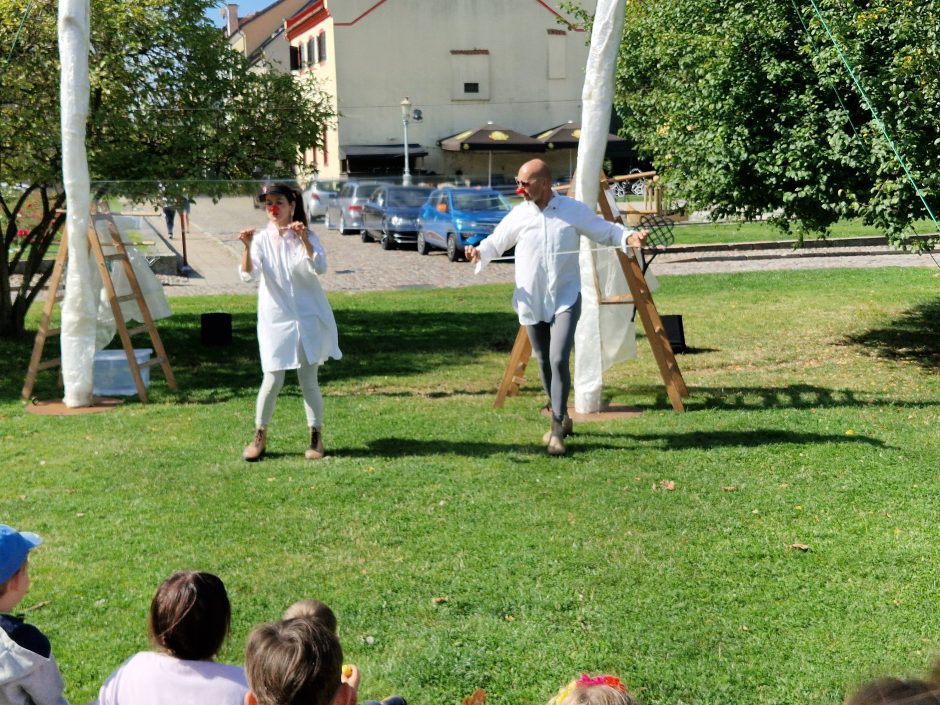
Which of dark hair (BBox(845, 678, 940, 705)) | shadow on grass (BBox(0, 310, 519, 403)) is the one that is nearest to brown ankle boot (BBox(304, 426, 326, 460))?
shadow on grass (BBox(0, 310, 519, 403))

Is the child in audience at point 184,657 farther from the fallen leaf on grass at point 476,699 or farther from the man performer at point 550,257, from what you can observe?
the man performer at point 550,257

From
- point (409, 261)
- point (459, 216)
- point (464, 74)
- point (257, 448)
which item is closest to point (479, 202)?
point (459, 216)

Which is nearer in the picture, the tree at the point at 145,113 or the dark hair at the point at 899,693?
the dark hair at the point at 899,693

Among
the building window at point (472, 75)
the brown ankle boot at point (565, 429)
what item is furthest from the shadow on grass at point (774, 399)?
the building window at point (472, 75)

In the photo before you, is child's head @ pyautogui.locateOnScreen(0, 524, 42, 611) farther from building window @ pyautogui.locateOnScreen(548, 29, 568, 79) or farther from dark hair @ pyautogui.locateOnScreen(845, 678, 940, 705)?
building window @ pyautogui.locateOnScreen(548, 29, 568, 79)

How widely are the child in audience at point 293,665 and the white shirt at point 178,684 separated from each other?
1.06 feet

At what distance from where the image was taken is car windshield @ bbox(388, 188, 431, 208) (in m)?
22.2

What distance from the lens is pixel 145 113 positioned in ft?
39.7

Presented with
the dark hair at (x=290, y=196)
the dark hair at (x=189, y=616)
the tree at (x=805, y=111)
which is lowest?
the dark hair at (x=189, y=616)

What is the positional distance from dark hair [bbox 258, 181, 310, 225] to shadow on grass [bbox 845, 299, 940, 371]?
6.53 metres

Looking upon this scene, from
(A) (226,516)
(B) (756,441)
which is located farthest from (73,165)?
(B) (756,441)

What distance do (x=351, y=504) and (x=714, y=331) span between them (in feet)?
25.5

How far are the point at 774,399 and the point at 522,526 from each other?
12.7ft

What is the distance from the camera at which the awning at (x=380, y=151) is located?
34.8 meters
